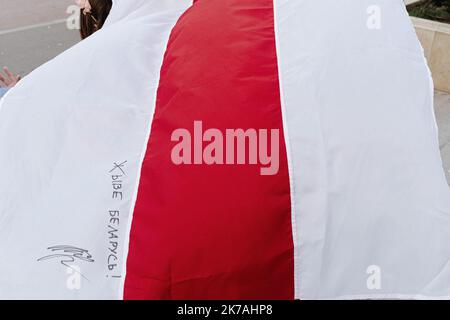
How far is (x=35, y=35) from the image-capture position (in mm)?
7105

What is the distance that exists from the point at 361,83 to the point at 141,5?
3.54ft

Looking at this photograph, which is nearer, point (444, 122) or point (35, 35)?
point (444, 122)

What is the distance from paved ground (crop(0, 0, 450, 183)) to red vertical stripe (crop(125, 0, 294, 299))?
143 inches

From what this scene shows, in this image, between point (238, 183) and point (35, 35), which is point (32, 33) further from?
point (238, 183)

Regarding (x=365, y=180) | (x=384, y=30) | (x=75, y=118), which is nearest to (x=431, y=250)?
(x=365, y=180)

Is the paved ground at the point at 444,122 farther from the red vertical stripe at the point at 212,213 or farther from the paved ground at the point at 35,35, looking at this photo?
the red vertical stripe at the point at 212,213

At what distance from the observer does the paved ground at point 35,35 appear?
6.22 m

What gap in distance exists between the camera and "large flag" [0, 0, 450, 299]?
68.1 inches
